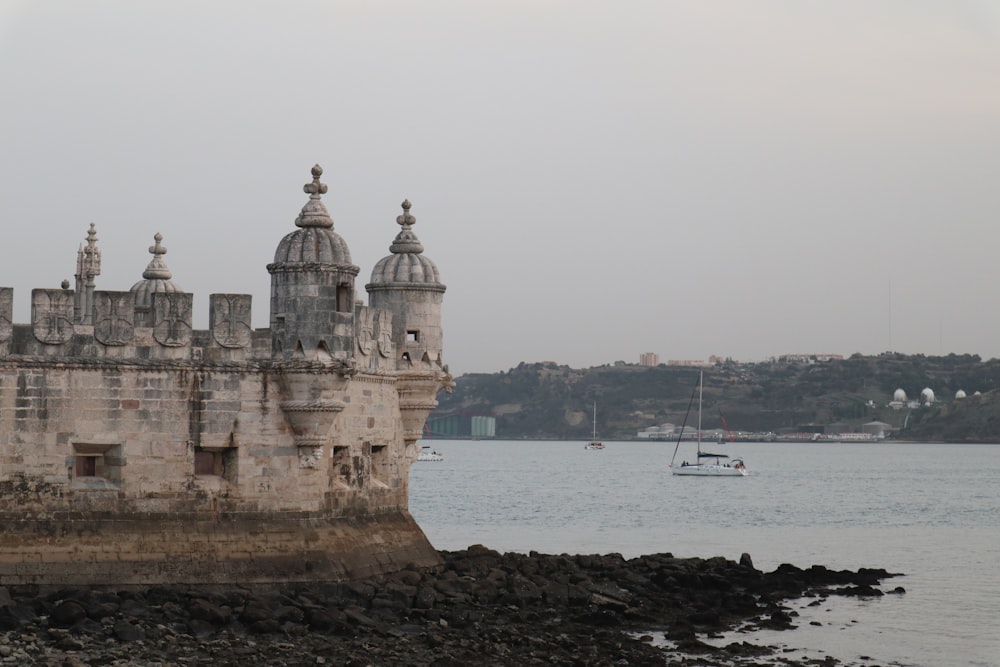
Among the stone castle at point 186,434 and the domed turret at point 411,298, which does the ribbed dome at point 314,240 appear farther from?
the domed turret at point 411,298

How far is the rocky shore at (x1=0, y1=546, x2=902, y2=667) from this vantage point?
74.6ft

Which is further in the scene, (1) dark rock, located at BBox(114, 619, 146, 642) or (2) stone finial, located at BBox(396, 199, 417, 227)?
(2) stone finial, located at BBox(396, 199, 417, 227)

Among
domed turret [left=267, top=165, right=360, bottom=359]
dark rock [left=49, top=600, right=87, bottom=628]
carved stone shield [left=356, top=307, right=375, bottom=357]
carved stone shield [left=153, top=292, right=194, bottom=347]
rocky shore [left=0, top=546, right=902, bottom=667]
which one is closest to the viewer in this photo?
rocky shore [left=0, top=546, right=902, bottom=667]

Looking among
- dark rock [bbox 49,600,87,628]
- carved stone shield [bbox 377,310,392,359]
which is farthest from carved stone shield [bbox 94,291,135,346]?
carved stone shield [bbox 377,310,392,359]

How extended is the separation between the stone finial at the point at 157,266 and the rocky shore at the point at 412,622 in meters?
8.22

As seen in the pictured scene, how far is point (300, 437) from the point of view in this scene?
26.3 metres

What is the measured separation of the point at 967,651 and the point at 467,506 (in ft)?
147

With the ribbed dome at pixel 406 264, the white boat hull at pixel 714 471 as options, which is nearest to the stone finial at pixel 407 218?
the ribbed dome at pixel 406 264

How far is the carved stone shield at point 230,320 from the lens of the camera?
26109 millimetres

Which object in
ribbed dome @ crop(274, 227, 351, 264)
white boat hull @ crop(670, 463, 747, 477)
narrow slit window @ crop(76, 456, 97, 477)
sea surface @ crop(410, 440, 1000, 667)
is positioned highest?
ribbed dome @ crop(274, 227, 351, 264)

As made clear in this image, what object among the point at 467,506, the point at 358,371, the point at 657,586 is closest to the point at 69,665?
the point at 358,371

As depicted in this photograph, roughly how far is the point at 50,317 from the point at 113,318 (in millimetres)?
982

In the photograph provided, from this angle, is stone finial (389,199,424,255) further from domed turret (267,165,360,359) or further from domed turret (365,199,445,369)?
domed turret (267,165,360,359)

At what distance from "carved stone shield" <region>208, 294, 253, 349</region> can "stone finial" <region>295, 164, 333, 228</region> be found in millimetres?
1756
